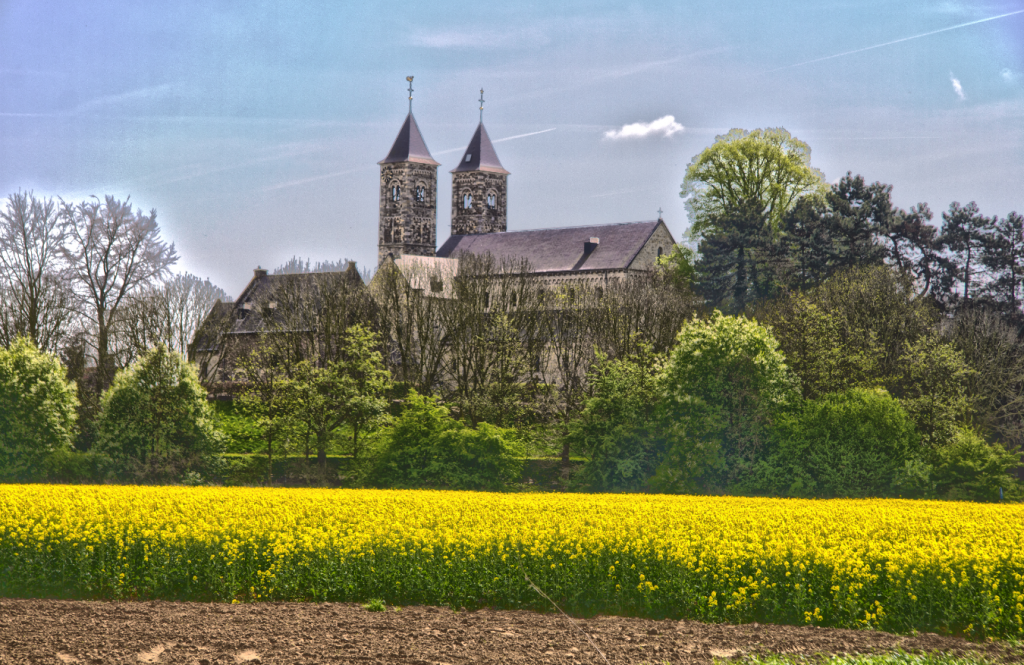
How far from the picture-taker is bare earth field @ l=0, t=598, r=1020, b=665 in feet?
34.1

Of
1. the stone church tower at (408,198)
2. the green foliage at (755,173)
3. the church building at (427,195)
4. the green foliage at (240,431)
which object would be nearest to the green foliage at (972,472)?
the green foliage at (240,431)

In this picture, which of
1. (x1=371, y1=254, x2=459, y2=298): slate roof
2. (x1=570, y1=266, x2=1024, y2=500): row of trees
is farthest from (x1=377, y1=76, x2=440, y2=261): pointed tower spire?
(x1=570, y1=266, x2=1024, y2=500): row of trees

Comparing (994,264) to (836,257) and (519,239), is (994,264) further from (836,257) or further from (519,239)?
(519,239)

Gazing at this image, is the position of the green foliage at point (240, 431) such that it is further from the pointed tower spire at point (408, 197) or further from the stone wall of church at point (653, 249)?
the pointed tower spire at point (408, 197)

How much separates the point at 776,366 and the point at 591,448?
245 inches

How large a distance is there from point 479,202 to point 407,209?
24.1 ft

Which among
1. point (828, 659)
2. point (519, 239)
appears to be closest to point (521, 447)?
point (828, 659)

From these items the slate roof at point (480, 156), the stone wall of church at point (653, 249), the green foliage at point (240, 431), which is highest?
the slate roof at point (480, 156)

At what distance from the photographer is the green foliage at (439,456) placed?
1114 inches

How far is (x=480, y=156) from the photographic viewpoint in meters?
99.4

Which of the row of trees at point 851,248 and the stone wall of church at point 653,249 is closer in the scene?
the row of trees at point 851,248

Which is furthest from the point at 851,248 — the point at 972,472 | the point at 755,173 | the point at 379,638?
the point at 379,638

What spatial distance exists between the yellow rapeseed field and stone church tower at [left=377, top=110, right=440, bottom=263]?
81984 millimetres

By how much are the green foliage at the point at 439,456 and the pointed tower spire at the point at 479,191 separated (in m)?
69.0
